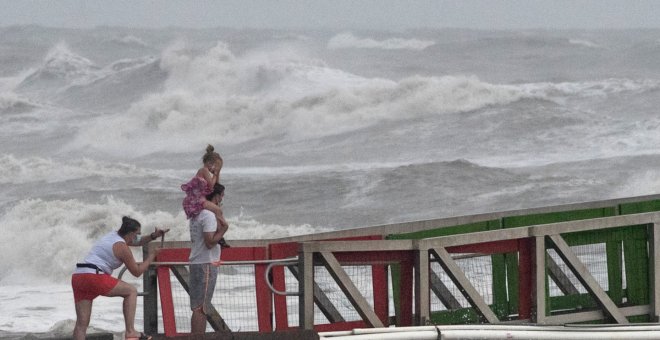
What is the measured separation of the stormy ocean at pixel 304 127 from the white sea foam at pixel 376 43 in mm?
146

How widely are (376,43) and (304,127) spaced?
1769 centimetres

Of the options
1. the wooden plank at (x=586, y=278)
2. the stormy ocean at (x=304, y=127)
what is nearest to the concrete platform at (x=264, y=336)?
the wooden plank at (x=586, y=278)

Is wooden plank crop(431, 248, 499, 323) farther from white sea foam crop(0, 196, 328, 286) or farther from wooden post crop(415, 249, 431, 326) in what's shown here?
white sea foam crop(0, 196, 328, 286)

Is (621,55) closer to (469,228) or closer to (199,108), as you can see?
(199,108)

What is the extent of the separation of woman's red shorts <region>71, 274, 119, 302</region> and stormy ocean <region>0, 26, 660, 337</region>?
52.4 feet

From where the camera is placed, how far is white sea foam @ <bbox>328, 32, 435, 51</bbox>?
6838cm

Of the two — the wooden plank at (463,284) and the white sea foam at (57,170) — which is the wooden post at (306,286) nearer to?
the wooden plank at (463,284)

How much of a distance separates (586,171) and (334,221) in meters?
9.88

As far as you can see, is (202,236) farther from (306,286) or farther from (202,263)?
(306,286)

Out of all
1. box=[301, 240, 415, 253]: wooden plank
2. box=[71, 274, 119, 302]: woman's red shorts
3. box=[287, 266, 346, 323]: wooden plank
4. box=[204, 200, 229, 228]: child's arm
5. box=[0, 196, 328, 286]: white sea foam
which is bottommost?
box=[0, 196, 328, 286]: white sea foam

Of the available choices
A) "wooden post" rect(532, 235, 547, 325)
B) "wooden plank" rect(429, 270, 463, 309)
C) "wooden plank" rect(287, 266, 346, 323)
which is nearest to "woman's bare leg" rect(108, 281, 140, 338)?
"wooden plank" rect(287, 266, 346, 323)

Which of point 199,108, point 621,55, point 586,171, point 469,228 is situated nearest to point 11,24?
point 199,108

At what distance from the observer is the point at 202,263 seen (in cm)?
995

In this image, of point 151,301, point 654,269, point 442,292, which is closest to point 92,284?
point 151,301
